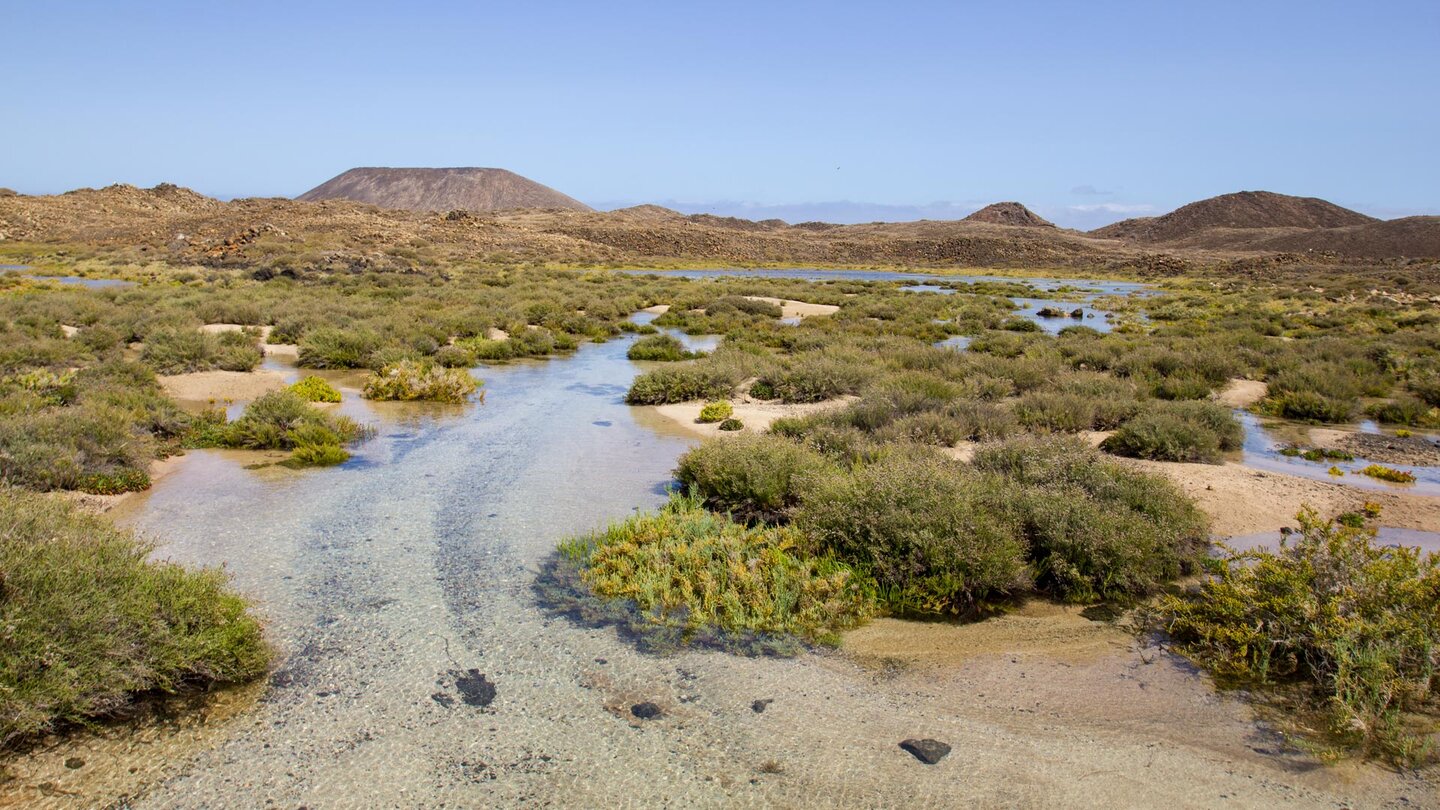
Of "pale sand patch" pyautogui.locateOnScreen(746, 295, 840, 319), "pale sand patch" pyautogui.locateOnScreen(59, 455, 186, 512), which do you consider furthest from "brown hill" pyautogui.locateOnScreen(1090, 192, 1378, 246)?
"pale sand patch" pyautogui.locateOnScreen(59, 455, 186, 512)

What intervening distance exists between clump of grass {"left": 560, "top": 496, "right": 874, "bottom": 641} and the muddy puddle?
0.35m

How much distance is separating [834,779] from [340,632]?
12.2ft

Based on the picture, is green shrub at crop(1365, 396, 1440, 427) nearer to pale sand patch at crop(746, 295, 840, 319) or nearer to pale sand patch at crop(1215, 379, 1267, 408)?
pale sand patch at crop(1215, 379, 1267, 408)

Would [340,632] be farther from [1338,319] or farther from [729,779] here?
[1338,319]

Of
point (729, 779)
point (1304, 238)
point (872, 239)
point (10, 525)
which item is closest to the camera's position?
point (729, 779)

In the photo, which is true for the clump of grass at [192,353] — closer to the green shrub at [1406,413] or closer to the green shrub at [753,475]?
the green shrub at [753,475]

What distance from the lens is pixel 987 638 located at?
6305 mm

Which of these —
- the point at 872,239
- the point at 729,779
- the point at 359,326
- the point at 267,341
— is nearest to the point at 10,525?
the point at 729,779

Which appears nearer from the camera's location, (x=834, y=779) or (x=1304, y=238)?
(x=834, y=779)

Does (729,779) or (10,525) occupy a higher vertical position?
(10,525)

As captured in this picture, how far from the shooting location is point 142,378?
14477 millimetres

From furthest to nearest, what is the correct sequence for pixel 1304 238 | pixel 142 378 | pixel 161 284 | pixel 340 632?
1. pixel 1304 238
2. pixel 161 284
3. pixel 142 378
4. pixel 340 632

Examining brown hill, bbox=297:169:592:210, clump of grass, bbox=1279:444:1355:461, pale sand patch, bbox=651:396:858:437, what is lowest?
clump of grass, bbox=1279:444:1355:461

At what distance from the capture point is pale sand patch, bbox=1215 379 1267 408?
16438mm
